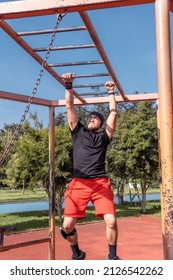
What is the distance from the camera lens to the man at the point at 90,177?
275cm

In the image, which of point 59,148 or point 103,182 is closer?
point 103,182

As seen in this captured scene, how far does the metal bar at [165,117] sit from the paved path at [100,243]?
4.87m

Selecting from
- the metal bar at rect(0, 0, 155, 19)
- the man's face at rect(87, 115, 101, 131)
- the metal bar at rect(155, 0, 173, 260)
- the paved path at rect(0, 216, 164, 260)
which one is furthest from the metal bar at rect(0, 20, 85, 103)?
the paved path at rect(0, 216, 164, 260)

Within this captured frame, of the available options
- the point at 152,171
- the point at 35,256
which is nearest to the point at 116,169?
the point at 152,171

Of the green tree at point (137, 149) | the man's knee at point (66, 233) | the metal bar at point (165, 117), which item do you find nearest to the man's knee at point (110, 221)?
the man's knee at point (66, 233)

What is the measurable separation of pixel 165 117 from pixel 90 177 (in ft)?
3.21

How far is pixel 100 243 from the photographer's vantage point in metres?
8.70

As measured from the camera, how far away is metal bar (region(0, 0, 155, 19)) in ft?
7.67

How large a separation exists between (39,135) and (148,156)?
4.73m

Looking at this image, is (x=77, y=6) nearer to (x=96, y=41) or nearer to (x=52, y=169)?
(x=96, y=41)

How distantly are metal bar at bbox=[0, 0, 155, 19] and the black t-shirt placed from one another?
108 centimetres

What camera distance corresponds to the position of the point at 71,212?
9.37ft

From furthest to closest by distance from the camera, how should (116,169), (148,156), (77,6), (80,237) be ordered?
(116,169) → (148,156) → (80,237) → (77,6)

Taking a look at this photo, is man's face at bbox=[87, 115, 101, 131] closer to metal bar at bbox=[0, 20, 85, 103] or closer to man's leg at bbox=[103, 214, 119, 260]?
man's leg at bbox=[103, 214, 119, 260]
